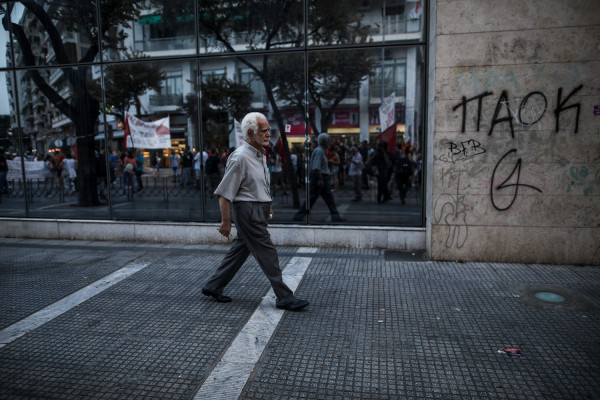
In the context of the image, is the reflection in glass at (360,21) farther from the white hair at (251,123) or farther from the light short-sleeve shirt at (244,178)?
the light short-sleeve shirt at (244,178)

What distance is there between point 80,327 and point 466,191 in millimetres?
5086

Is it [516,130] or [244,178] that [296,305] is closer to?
[244,178]

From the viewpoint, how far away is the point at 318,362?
326 cm

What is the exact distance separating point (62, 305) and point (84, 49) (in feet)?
18.8

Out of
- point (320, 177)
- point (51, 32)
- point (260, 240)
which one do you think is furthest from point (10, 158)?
point (260, 240)

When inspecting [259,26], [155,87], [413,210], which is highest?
[259,26]

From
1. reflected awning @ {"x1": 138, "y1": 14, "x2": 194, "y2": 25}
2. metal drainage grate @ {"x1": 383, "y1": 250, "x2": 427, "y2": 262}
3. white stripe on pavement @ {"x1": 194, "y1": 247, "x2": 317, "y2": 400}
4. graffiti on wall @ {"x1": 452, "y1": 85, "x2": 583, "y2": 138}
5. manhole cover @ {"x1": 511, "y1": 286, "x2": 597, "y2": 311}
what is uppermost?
reflected awning @ {"x1": 138, "y1": 14, "x2": 194, "y2": 25}

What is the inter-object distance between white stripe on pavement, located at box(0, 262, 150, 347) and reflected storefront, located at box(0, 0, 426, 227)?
2.27 meters

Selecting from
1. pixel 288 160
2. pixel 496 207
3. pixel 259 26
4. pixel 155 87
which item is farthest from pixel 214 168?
pixel 496 207

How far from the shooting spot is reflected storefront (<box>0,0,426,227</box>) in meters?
7.16

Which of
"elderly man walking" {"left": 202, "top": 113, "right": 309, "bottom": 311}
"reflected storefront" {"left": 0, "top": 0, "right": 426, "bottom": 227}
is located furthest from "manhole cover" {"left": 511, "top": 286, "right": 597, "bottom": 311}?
"elderly man walking" {"left": 202, "top": 113, "right": 309, "bottom": 311}

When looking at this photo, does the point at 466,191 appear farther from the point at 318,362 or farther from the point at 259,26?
the point at 259,26

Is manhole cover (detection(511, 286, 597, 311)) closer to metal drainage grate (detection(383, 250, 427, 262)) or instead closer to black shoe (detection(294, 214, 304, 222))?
metal drainage grate (detection(383, 250, 427, 262))

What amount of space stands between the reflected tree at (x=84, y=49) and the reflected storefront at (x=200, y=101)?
3cm
